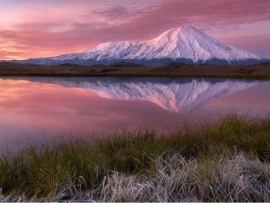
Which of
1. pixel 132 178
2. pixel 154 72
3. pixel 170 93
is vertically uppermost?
pixel 132 178

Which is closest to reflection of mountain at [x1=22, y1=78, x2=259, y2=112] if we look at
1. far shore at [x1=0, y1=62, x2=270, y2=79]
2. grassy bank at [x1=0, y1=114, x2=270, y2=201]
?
grassy bank at [x1=0, y1=114, x2=270, y2=201]

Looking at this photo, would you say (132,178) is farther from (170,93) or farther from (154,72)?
(154,72)

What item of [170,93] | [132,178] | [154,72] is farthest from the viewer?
[154,72]

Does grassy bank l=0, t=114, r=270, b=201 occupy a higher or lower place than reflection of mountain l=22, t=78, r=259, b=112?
higher

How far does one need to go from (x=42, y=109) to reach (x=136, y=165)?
12.1m

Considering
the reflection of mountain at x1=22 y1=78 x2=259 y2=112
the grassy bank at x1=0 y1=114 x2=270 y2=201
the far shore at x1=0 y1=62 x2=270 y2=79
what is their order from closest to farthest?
1. the grassy bank at x1=0 y1=114 x2=270 y2=201
2. the reflection of mountain at x1=22 y1=78 x2=259 y2=112
3. the far shore at x1=0 y1=62 x2=270 y2=79

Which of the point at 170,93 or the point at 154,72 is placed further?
the point at 154,72

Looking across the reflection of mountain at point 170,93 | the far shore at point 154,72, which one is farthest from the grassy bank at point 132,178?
the far shore at point 154,72

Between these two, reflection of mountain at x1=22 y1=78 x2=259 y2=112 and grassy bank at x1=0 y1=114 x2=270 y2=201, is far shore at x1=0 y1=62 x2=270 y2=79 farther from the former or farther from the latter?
grassy bank at x1=0 y1=114 x2=270 y2=201

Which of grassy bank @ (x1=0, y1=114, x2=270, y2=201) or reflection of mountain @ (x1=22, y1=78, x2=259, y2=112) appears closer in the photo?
grassy bank @ (x1=0, y1=114, x2=270, y2=201)

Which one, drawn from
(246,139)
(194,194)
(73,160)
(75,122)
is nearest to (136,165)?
(73,160)

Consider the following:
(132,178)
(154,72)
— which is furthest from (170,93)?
(154,72)

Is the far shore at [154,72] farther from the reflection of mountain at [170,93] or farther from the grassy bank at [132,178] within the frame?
the grassy bank at [132,178]

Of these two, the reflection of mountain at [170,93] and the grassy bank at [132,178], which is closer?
the grassy bank at [132,178]
